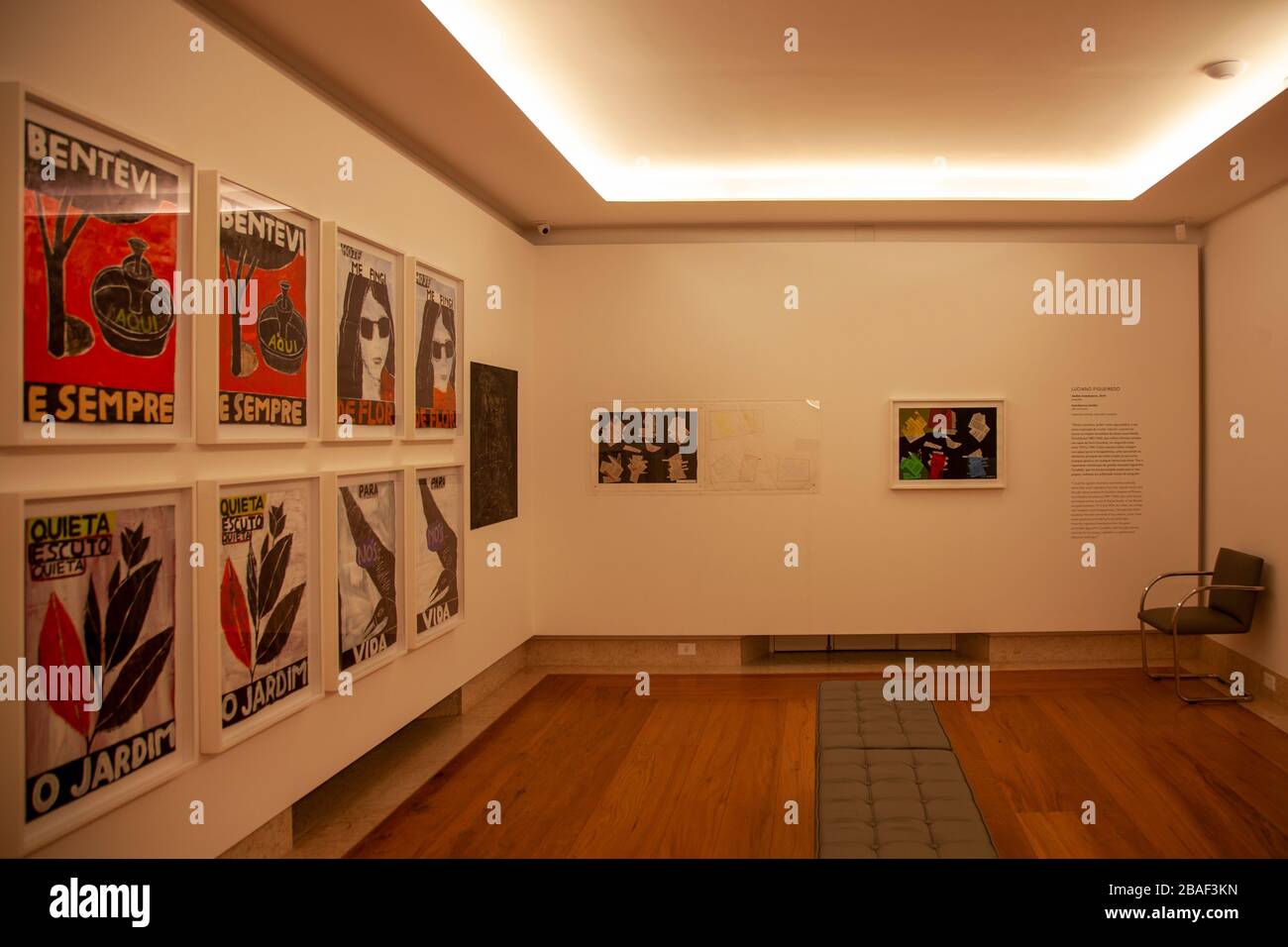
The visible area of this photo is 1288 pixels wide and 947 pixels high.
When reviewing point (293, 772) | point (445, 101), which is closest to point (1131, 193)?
point (445, 101)

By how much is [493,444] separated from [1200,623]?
547cm

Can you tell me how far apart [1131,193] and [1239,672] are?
12.6 ft

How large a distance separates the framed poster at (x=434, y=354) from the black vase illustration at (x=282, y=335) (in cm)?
106

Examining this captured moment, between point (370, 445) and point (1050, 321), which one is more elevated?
point (1050, 321)

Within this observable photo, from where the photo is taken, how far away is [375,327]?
4.28 meters

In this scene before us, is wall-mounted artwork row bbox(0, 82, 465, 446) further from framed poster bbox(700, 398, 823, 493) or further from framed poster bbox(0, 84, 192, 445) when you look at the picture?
framed poster bbox(700, 398, 823, 493)

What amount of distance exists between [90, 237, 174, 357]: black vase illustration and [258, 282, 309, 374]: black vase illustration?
552mm

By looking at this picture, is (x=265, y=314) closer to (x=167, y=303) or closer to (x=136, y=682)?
(x=167, y=303)

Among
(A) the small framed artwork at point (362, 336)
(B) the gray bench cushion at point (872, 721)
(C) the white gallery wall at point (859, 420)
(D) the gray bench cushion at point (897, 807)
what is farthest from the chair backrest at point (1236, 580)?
(A) the small framed artwork at point (362, 336)

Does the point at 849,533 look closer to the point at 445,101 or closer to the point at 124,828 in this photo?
the point at 445,101

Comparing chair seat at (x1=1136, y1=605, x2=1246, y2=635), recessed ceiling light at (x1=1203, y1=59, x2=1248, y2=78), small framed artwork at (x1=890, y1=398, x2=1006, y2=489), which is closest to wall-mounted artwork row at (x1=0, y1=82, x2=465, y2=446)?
small framed artwork at (x1=890, y1=398, x2=1006, y2=489)

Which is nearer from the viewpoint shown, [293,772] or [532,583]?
[293,772]

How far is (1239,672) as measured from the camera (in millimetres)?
6238

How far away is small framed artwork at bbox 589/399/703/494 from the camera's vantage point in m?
7.11
